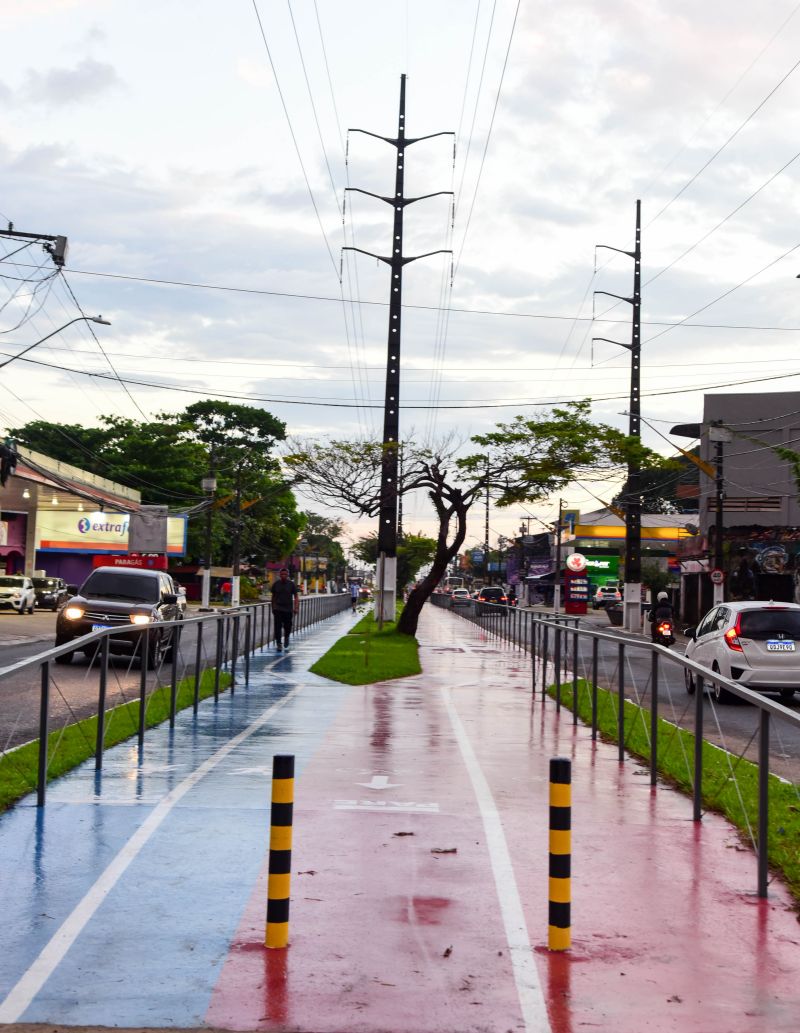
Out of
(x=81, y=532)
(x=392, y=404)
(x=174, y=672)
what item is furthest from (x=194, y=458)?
(x=174, y=672)

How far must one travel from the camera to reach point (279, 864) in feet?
19.5

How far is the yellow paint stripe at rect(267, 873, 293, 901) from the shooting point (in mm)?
5934

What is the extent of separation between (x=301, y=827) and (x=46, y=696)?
2.28 meters

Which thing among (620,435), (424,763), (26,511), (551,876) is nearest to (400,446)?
(620,435)

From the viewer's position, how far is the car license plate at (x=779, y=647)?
63.7 feet

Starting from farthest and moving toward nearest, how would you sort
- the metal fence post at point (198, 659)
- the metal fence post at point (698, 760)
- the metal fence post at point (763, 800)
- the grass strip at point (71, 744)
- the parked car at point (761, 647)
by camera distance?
the parked car at point (761, 647) → the metal fence post at point (198, 659) → the grass strip at point (71, 744) → the metal fence post at point (698, 760) → the metal fence post at point (763, 800)

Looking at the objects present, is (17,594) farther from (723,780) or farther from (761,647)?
(723,780)

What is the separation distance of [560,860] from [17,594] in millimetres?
46391

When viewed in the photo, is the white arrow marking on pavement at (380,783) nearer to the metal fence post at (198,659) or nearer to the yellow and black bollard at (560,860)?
the yellow and black bollard at (560,860)

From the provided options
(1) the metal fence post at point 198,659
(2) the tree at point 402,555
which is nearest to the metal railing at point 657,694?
(1) the metal fence post at point 198,659

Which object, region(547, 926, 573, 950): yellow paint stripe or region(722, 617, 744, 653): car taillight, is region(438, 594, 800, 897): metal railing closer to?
region(547, 926, 573, 950): yellow paint stripe

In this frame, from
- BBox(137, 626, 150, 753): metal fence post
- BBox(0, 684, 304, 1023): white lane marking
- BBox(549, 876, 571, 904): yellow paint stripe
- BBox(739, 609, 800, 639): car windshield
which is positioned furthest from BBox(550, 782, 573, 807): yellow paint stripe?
BBox(739, 609, 800, 639): car windshield

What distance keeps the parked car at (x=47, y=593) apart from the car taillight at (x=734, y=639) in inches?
1639

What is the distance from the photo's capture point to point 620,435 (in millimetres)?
36562
